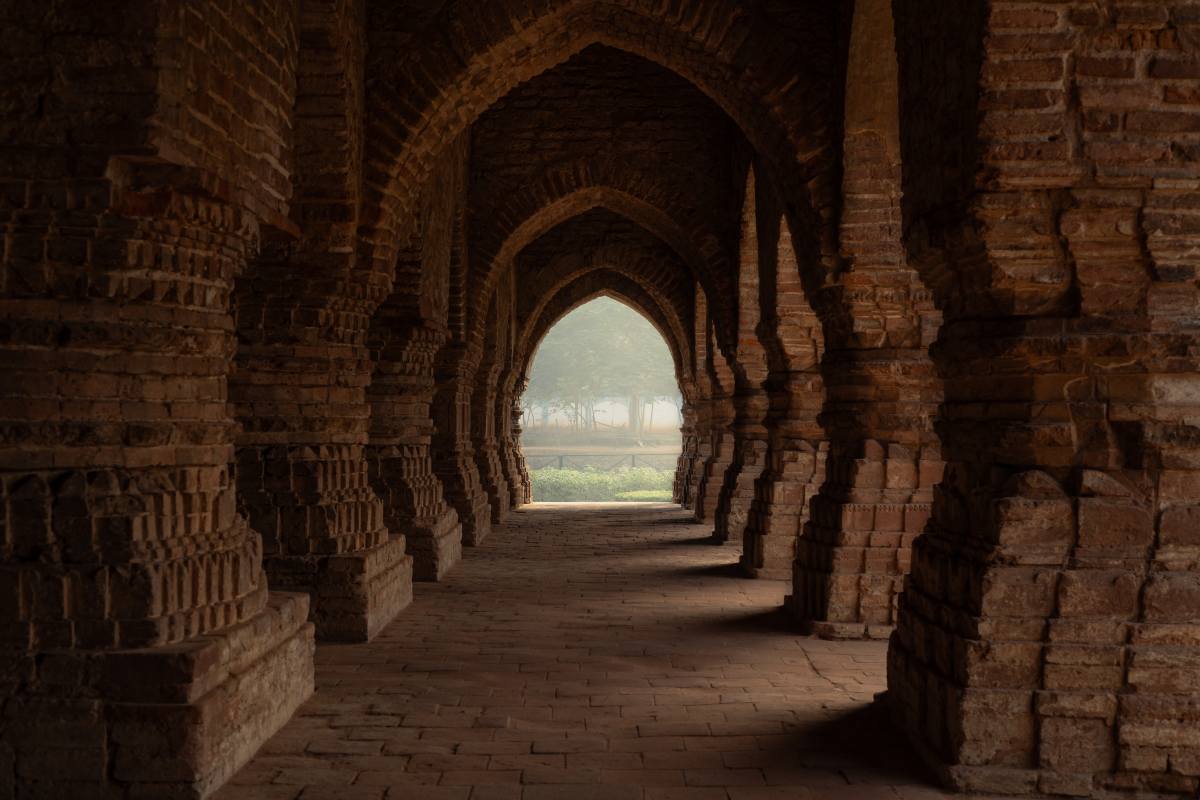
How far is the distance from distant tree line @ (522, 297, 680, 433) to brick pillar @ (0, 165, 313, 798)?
49.3m

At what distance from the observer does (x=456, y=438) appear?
11508 mm

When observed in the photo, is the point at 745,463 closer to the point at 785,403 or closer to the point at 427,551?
the point at 785,403

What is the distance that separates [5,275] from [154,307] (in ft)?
1.57

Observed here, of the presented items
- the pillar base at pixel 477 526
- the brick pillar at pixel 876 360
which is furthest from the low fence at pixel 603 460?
the brick pillar at pixel 876 360

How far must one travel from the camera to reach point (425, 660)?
5852 mm

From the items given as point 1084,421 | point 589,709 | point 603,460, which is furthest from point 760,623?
point 603,460

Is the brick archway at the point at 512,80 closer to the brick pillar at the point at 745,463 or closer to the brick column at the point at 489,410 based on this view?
the brick pillar at the point at 745,463

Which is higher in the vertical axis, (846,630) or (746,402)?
(746,402)

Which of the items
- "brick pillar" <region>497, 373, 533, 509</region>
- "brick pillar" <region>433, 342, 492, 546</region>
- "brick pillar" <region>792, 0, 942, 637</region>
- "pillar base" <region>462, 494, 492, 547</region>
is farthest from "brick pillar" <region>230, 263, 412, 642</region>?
"brick pillar" <region>497, 373, 533, 509</region>

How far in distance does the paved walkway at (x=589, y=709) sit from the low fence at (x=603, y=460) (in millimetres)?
36035

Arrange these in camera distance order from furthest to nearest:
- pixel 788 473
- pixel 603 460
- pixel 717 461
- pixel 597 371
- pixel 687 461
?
pixel 597 371 < pixel 603 460 < pixel 687 461 < pixel 717 461 < pixel 788 473

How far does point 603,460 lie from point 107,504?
141ft

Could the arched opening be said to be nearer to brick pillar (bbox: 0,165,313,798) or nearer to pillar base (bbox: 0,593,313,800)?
brick pillar (bbox: 0,165,313,798)

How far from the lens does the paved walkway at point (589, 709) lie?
377cm
